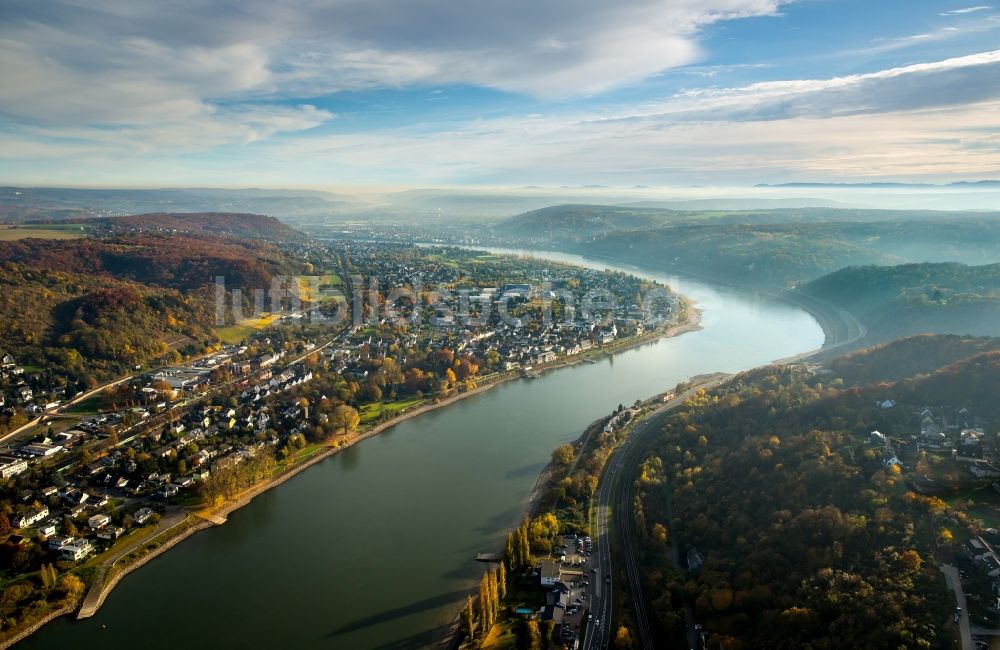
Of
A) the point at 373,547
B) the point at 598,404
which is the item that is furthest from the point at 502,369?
the point at 373,547

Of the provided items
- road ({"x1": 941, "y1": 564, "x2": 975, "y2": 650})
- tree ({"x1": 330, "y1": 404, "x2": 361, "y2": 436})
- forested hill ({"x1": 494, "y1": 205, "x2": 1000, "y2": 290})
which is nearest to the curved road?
road ({"x1": 941, "y1": 564, "x2": 975, "y2": 650})

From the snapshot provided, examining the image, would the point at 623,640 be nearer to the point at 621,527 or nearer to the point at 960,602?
the point at 621,527

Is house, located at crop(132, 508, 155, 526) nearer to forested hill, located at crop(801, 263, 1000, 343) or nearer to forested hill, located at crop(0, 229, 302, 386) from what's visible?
forested hill, located at crop(0, 229, 302, 386)

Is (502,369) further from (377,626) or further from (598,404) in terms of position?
(377,626)

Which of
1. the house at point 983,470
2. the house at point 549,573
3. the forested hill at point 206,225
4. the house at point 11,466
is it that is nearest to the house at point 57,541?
the house at point 11,466

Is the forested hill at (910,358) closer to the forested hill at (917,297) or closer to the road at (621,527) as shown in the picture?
the road at (621,527)

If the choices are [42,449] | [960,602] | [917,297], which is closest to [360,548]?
[42,449]
